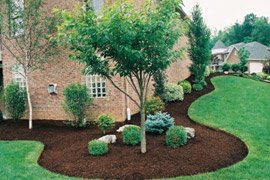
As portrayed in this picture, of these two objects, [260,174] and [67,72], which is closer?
[260,174]

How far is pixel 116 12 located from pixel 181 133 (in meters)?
4.00

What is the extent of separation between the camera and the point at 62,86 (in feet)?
49.6

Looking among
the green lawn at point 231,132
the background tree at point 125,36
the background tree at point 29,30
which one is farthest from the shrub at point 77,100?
the background tree at point 125,36

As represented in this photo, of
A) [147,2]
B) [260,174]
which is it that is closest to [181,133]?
[260,174]

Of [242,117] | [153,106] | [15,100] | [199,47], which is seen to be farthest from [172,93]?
[15,100]

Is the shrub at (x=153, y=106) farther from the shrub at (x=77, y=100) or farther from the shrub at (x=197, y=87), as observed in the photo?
Result: the shrub at (x=197, y=87)

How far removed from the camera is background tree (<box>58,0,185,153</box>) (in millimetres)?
8070

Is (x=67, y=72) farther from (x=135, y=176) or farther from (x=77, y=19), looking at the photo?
(x=135, y=176)

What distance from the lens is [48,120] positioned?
1545 centimetres

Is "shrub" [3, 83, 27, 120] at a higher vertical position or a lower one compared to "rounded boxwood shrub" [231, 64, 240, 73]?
lower

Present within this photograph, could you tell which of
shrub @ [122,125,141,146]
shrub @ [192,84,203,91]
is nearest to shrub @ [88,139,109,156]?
shrub @ [122,125,141,146]

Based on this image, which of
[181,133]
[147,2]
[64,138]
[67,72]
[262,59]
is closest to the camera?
[147,2]

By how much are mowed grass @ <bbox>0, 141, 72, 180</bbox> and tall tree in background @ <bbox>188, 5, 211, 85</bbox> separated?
12.6m

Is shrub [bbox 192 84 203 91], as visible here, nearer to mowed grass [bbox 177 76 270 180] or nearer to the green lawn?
mowed grass [bbox 177 76 270 180]
